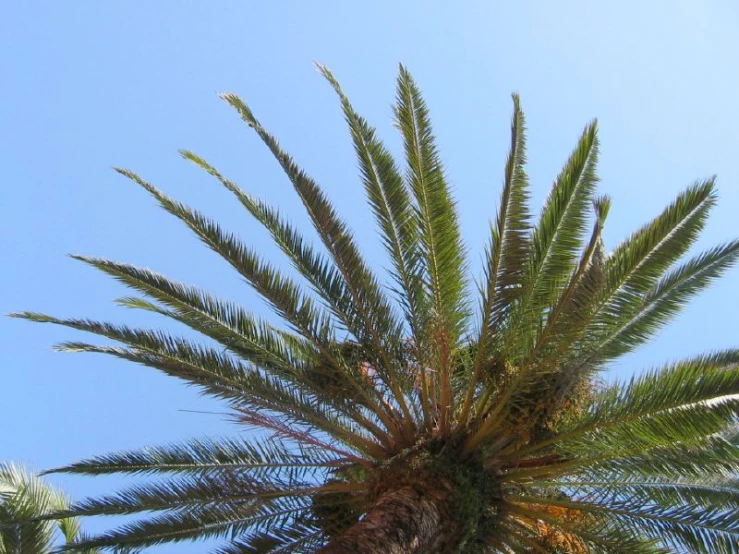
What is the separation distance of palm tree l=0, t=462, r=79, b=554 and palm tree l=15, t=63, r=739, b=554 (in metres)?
1.01

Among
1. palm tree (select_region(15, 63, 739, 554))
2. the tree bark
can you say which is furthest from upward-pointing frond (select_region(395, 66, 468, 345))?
the tree bark

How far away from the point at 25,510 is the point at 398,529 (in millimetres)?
4556

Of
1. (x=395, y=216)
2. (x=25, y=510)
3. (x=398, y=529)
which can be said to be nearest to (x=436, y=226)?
(x=395, y=216)

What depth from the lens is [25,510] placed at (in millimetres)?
8008

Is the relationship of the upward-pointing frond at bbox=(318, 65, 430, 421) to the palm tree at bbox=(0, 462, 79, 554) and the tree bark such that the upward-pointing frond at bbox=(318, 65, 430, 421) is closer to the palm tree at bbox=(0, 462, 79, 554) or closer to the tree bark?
the tree bark

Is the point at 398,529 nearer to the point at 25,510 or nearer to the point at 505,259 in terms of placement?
the point at 505,259

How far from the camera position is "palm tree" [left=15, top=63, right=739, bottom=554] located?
263 inches

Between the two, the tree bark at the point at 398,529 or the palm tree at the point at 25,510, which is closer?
the tree bark at the point at 398,529

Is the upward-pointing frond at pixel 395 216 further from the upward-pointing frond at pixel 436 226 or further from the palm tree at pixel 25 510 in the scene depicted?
the palm tree at pixel 25 510

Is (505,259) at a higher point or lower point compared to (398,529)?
higher

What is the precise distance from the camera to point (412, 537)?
18.9ft

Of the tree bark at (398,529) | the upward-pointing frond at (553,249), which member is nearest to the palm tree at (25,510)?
the tree bark at (398,529)

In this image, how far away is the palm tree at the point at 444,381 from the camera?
6.68 meters

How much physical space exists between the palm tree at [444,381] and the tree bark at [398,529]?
4.3 inches
